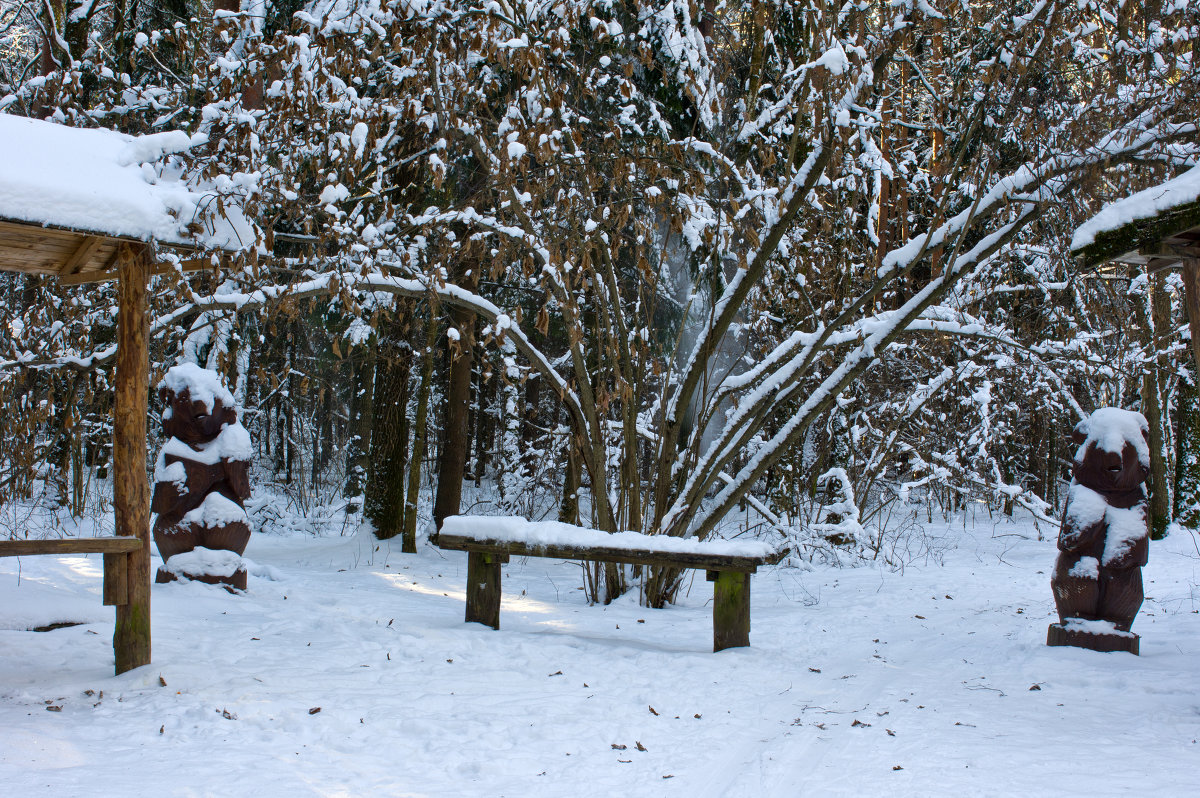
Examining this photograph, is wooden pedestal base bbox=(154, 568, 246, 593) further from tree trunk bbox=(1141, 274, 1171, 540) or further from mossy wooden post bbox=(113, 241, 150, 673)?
tree trunk bbox=(1141, 274, 1171, 540)

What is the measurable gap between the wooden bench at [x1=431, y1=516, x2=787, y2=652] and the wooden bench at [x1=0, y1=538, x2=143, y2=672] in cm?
219

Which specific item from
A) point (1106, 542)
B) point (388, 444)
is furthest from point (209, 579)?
point (1106, 542)

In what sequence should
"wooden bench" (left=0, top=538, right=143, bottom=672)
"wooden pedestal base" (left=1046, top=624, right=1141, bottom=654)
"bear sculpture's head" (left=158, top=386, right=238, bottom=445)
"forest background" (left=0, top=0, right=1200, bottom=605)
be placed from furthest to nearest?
1. "bear sculpture's head" (left=158, top=386, right=238, bottom=445)
2. "forest background" (left=0, top=0, right=1200, bottom=605)
3. "wooden pedestal base" (left=1046, top=624, right=1141, bottom=654)
4. "wooden bench" (left=0, top=538, right=143, bottom=672)

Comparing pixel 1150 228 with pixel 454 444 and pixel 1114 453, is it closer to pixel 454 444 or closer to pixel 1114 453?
pixel 1114 453

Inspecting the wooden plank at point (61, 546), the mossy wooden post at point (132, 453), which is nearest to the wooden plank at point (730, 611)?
the mossy wooden post at point (132, 453)

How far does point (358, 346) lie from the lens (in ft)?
39.2

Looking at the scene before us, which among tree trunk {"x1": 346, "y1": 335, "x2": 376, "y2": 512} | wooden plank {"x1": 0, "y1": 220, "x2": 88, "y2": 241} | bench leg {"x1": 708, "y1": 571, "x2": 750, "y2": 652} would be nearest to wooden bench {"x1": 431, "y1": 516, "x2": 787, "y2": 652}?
bench leg {"x1": 708, "y1": 571, "x2": 750, "y2": 652}

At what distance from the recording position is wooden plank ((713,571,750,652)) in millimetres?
6035

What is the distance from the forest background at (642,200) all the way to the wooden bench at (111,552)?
1.76 metres

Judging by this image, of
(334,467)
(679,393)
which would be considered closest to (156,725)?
(679,393)

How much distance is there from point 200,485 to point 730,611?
15.7 feet

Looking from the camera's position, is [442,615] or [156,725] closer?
[156,725]

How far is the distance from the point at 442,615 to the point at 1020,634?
4.59 meters

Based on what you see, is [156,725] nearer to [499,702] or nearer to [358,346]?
[499,702]
